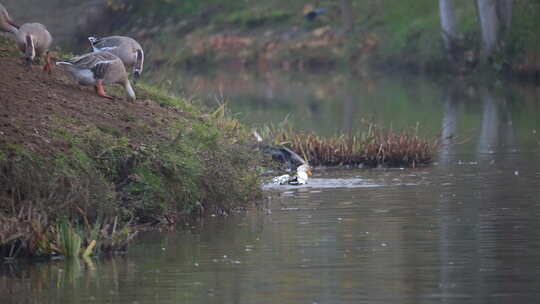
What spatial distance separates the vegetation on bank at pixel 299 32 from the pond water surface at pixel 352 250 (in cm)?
3422

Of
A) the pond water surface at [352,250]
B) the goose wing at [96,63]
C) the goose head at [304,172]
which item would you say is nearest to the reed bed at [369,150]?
the pond water surface at [352,250]

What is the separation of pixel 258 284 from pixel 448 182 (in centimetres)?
738

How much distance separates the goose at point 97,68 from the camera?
15.1 m

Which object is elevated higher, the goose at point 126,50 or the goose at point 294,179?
the goose at point 126,50

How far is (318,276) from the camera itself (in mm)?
10727

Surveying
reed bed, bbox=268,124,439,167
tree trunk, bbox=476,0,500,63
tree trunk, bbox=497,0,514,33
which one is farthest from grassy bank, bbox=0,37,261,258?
tree trunk, bbox=497,0,514,33

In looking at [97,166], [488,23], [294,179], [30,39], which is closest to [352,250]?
[97,166]

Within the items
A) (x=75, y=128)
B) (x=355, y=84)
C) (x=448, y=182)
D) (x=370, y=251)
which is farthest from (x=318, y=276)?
(x=355, y=84)

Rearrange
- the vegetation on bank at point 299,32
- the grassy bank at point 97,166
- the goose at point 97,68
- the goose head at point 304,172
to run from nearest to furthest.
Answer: the grassy bank at point 97,166 < the goose at point 97,68 < the goose head at point 304,172 < the vegetation on bank at point 299,32

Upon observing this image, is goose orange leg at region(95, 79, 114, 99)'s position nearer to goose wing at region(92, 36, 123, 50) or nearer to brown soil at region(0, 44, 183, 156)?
brown soil at region(0, 44, 183, 156)

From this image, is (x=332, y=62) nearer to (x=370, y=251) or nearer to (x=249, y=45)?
(x=249, y=45)

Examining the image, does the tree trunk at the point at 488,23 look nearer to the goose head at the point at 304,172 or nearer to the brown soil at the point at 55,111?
the goose head at the point at 304,172

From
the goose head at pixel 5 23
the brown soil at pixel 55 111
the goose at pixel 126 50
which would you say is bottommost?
the brown soil at pixel 55 111

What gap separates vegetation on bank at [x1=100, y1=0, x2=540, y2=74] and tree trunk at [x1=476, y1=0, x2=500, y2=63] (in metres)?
2.45
